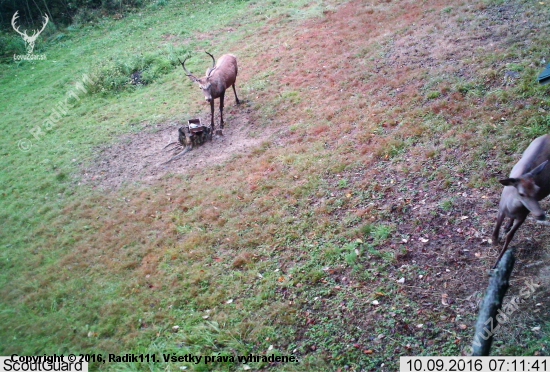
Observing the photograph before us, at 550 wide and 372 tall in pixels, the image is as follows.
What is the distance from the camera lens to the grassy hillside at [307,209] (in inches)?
198

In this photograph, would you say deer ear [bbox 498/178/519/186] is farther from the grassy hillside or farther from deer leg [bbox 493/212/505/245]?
the grassy hillside

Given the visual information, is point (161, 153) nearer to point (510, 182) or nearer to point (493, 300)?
point (510, 182)

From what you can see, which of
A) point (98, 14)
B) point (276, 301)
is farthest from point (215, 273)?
point (98, 14)

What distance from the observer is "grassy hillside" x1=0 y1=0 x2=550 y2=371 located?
5.04 metres

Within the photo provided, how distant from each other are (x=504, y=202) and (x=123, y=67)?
45.1 feet

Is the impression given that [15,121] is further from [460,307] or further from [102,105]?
[460,307]

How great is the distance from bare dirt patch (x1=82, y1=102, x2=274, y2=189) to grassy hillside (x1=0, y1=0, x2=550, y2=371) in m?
0.09

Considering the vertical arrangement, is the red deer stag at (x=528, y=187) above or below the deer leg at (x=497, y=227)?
above

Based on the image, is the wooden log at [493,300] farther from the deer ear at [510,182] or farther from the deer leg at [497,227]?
the deer leg at [497,227]

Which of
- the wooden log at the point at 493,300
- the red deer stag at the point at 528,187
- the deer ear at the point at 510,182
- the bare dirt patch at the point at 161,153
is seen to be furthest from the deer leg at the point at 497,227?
the bare dirt patch at the point at 161,153

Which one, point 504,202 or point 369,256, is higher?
point 504,202

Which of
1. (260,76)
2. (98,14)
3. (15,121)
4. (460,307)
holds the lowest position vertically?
(460,307)

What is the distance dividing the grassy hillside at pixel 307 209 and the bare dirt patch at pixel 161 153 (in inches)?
3.5

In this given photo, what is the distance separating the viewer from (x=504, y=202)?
4.84m
